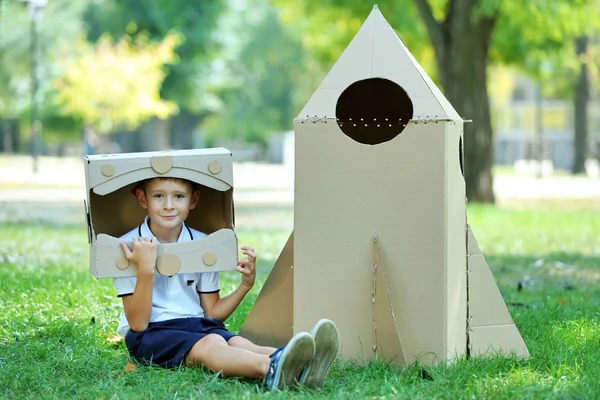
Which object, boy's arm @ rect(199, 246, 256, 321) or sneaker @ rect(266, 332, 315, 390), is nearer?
sneaker @ rect(266, 332, 315, 390)

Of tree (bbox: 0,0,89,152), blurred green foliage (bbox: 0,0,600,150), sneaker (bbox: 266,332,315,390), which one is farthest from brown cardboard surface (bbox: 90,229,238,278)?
tree (bbox: 0,0,89,152)

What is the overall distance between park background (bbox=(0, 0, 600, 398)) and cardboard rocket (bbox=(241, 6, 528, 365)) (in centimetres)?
17

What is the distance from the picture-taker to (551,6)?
44.8 feet

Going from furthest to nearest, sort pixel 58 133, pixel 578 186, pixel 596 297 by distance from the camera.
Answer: pixel 58 133, pixel 578 186, pixel 596 297

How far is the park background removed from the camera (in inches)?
140

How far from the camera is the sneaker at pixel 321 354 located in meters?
3.31

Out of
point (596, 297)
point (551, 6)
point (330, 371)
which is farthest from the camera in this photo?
point (551, 6)

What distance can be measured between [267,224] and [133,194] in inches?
288

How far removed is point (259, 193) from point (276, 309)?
14.3 m

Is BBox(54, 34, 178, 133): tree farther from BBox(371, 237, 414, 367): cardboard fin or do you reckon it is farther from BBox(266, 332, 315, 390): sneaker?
BBox(266, 332, 315, 390): sneaker

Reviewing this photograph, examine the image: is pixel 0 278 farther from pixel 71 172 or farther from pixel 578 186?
pixel 71 172

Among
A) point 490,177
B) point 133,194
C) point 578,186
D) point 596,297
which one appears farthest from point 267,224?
point 578,186

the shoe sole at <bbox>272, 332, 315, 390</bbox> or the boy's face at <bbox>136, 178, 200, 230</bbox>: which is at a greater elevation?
the boy's face at <bbox>136, 178, 200, 230</bbox>

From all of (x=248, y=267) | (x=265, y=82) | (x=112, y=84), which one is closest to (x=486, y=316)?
(x=248, y=267)
